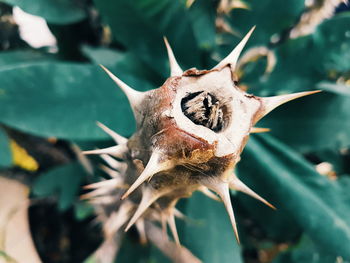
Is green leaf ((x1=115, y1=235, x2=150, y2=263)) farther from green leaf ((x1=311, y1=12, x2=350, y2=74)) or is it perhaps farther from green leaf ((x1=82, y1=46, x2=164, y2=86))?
green leaf ((x1=311, y1=12, x2=350, y2=74))

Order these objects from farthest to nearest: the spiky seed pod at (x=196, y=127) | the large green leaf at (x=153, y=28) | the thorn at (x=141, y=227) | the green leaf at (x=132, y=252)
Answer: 1. the green leaf at (x=132, y=252)
2. the large green leaf at (x=153, y=28)
3. the thorn at (x=141, y=227)
4. the spiky seed pod at (x=196, y=127)

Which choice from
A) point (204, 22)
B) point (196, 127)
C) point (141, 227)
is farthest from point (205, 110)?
point (204, 22)

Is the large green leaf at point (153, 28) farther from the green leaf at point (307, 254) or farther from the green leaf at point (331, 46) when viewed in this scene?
the green leaf at point (307, 254)

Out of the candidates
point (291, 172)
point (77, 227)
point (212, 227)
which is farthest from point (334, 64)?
point (77, 227)

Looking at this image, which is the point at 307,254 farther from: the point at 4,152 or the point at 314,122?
the point at 4,152

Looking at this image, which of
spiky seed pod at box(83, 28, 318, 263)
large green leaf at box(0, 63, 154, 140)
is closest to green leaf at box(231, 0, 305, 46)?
large green leaf at box(0, 63, 154, 140)

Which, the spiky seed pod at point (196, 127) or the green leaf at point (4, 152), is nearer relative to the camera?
the spiky seed pod at point (196, 127)

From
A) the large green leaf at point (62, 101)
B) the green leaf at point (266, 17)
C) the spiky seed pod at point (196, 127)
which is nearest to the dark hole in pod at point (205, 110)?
the spiky seed pod at point (196, 127)
